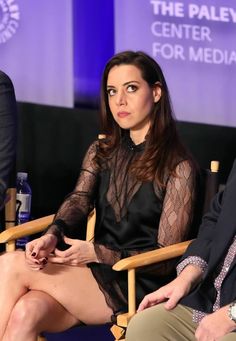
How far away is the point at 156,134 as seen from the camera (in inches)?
124

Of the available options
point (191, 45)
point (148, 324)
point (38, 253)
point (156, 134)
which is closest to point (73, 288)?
point (38, 253)

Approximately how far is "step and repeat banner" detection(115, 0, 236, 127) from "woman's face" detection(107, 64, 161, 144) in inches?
61.9

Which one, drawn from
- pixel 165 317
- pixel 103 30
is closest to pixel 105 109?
pixel 165 317

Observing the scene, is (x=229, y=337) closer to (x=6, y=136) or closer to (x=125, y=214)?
(x=125, y=214)

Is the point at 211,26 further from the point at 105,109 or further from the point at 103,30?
the point at 105,109

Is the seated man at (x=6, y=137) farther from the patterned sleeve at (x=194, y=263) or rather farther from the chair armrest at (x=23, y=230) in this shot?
the patterned sleeve at (x=194, y=263)

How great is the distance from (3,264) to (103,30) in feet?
6.68

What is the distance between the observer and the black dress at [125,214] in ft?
9.93

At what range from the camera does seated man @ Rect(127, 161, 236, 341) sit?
8.23ft

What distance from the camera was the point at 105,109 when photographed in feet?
10.8

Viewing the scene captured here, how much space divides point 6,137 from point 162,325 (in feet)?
3.85

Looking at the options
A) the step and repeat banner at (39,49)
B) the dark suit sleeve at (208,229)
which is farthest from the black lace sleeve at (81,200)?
the step and repeat banner at (39,49)

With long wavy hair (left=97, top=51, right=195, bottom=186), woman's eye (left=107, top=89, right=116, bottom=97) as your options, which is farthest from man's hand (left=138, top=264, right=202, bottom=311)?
woman's eye (left=107, top=89, right=116, bottom=97)

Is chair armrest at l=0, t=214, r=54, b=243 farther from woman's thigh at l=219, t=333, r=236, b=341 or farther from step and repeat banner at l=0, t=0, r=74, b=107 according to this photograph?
step and repeat banner at l=0, t=0, r=74, b=107
